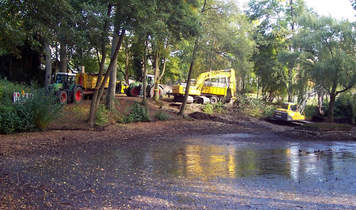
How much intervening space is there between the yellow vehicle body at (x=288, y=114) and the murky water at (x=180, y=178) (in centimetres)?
1304

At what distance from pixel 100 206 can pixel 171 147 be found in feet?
27.3

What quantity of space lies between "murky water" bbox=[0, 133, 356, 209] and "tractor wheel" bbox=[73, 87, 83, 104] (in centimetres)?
836

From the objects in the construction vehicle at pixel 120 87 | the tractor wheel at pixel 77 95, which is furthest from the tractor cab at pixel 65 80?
the construction vehicle at pixel 120 87

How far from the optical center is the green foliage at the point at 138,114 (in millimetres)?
20141

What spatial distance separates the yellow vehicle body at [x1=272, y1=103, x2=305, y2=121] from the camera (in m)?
26.9

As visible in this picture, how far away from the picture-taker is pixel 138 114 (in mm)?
20641

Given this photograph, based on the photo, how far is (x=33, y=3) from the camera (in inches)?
311

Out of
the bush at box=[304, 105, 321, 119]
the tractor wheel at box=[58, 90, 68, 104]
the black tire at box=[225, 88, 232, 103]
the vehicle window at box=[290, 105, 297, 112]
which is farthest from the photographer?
the bush at box=[304, 105, 321, 119]

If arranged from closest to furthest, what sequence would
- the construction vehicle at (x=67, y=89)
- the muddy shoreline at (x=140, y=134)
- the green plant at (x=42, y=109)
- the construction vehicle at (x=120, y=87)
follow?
1. the muddy shoreline at (x=140, y=134)
2. the green plant at (x=42, y=109)
3. the construction vehicle at (x=67, y=89)
4. the construction vehicle at (x=120, y=87)

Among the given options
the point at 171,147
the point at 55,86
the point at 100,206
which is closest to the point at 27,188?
the point at 100,206

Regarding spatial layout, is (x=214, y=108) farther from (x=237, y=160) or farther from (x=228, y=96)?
(x=237, y=160)

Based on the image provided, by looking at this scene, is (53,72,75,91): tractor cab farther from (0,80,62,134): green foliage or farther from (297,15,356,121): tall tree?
(297,15,356,121): tall tree

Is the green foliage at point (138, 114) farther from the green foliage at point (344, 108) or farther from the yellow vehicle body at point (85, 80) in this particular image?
the green foliage at point (344, 108)

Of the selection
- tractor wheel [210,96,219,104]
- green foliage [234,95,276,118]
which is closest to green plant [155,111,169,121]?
tractor wheel [210,96,219,104]
